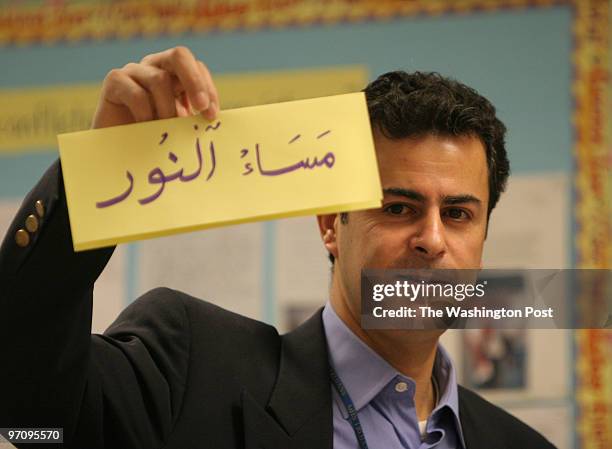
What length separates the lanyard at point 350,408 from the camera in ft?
2.93

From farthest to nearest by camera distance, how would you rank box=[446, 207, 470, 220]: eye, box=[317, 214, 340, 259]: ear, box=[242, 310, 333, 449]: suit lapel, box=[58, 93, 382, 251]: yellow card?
box=[317, 214, 340, 259]: ear < box=[446, 207, 470, 220]: eye < box=[242, 310, 333, 449]: suit lapel < box=[58, 93, 382, 251]: yellow card

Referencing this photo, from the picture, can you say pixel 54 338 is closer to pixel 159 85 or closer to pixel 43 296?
pixel 43 296

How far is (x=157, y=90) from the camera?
67cm

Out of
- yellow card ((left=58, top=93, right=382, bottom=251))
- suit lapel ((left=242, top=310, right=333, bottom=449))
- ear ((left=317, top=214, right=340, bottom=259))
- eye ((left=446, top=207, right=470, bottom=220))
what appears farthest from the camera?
ear ((left=317, top=214, right=340, bottom=259))

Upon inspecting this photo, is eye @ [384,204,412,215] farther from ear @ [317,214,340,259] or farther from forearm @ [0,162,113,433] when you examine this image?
forearm @ [0,162,113,433]

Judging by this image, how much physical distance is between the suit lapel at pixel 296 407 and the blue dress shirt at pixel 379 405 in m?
0.02

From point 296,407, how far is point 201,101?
0.38 meters

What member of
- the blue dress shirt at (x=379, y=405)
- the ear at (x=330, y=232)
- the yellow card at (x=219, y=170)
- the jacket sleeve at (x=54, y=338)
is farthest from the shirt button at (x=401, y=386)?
the yellow card at (x=219, y=170)

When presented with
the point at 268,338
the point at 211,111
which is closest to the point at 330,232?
the point at 268,338

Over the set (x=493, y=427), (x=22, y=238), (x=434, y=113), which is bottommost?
(x=493, y=427)

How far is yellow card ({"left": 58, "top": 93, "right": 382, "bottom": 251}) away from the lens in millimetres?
614

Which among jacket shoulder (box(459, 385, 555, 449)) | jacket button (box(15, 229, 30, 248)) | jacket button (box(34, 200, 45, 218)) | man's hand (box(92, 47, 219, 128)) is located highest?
man's hand (box(92, 47, 219, 128))

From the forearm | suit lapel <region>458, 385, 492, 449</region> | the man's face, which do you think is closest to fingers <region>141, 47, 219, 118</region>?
the forearm

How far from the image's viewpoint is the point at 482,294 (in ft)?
2.39
